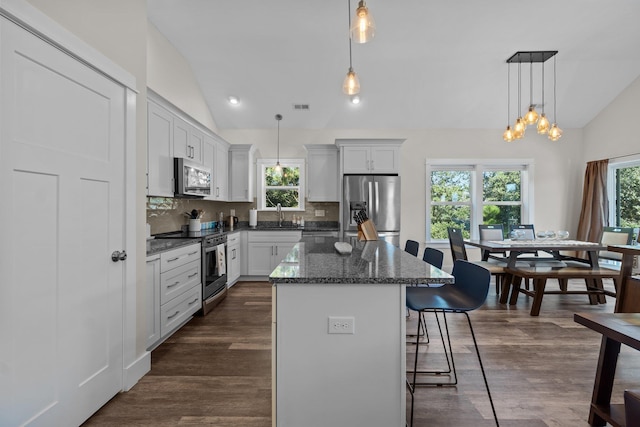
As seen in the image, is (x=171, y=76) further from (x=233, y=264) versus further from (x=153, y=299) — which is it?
(x=153, y=299)

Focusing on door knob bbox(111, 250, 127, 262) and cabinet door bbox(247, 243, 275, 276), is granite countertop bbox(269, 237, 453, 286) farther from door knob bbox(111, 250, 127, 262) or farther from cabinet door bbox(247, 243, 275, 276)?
cabinet door bbox(247, 243, 275, 276)

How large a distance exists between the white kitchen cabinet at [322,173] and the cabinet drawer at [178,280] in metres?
2.53

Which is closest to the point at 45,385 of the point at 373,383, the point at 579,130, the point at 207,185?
the point at 373,383

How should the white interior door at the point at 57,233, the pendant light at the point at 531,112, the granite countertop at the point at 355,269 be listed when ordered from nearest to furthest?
the white interior door at the point at 57,233 → the granite countertop at the point at 355,269 → the pendant light at the point at 531,112

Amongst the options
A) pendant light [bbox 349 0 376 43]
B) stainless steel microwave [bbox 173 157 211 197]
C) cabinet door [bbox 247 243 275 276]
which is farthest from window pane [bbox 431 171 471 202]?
pendant light [bbox 349 0 376 43]

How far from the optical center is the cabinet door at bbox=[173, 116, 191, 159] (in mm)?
3568

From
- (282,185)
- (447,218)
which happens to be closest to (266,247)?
(282,185)

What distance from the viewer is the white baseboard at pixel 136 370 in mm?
2131

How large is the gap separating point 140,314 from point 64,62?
163 centimetres

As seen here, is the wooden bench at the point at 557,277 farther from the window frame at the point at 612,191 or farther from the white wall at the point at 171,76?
the white wall at the point at 171,76

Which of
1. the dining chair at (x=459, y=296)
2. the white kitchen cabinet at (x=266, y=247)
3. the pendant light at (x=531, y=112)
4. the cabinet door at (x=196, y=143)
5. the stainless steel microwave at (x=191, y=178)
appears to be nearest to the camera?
the dining chair at (x=459, y=296)

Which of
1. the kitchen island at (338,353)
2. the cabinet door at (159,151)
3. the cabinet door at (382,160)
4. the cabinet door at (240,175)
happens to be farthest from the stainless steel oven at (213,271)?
the cabinet door at (382,160)

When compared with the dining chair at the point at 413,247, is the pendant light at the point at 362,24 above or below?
above

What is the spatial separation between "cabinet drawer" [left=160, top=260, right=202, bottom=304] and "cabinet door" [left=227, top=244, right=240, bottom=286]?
102cm
